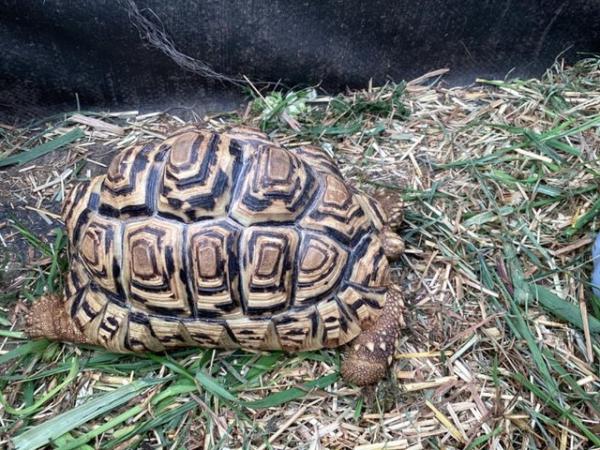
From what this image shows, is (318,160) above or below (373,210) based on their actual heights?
above

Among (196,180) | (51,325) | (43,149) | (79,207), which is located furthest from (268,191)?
(43,149)

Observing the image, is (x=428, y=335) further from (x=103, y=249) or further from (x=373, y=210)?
(x=103, y=249)

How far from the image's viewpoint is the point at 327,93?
3.23 meters

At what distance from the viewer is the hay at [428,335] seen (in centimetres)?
208

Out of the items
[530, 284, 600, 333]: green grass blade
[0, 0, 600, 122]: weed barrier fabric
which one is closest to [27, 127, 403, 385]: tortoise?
[530, 284, 600, 333]: green grass blade

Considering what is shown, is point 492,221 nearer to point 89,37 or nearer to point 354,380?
point 354,380

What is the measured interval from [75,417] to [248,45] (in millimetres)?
2078

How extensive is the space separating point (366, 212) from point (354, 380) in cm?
71

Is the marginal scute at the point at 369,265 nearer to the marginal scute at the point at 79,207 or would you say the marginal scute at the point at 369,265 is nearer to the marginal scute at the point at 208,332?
the marginal scute at the point at 208,332

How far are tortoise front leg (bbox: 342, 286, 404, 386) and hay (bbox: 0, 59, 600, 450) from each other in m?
0.09

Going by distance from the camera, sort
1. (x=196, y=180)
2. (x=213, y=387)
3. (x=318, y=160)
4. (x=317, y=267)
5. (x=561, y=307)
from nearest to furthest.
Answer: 1. (x=196, y=180)
2. (x=317, y=267)
3. (x=213, y=387)
4. (x=561, y=307)
5. (x=318, y=160)

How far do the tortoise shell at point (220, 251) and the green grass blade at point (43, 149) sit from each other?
0.86 meters

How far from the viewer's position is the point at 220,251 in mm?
1950

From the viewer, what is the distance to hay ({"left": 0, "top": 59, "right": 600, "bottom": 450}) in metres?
2.08
